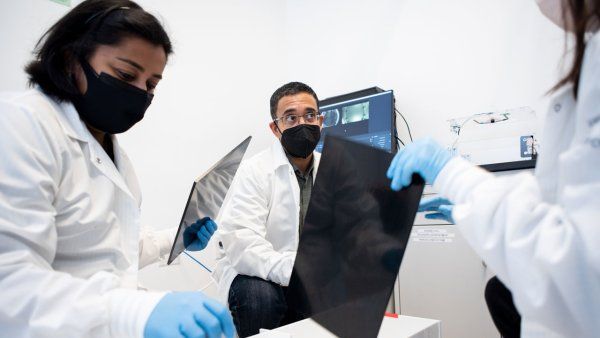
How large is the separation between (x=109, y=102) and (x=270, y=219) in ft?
2.81

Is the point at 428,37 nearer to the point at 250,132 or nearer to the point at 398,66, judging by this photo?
the point at 398,66

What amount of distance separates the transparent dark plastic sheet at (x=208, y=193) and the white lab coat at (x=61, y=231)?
0.46 feet

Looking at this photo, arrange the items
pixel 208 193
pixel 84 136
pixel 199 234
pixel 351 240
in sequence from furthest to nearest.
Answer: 1. pixel 199 234
2. pixel 208 193
3. pixel 84 136
4. pixel 351 240

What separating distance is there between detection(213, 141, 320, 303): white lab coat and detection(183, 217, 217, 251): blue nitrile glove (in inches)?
8.7

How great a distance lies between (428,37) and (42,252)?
2.16 m

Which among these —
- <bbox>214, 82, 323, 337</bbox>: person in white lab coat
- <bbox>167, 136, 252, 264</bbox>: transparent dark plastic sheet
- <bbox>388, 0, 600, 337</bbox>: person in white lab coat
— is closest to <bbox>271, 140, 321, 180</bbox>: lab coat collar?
<bbox>214, 82, 323, 337</bbox>: person in white lab coat

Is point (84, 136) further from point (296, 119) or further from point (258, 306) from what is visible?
point (296, 119)

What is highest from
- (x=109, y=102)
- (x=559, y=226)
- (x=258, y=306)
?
(x=109, y=102)

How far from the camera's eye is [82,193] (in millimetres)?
785

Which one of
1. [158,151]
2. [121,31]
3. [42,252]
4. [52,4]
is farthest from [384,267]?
[52,4]

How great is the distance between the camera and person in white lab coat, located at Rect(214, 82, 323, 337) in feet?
4.31

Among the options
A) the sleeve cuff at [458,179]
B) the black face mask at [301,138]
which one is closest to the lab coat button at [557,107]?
the sleeve cuff at [458,179]

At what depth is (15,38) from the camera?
1.60 meters

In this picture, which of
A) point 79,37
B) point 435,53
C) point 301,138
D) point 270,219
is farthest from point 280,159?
point 435,53
